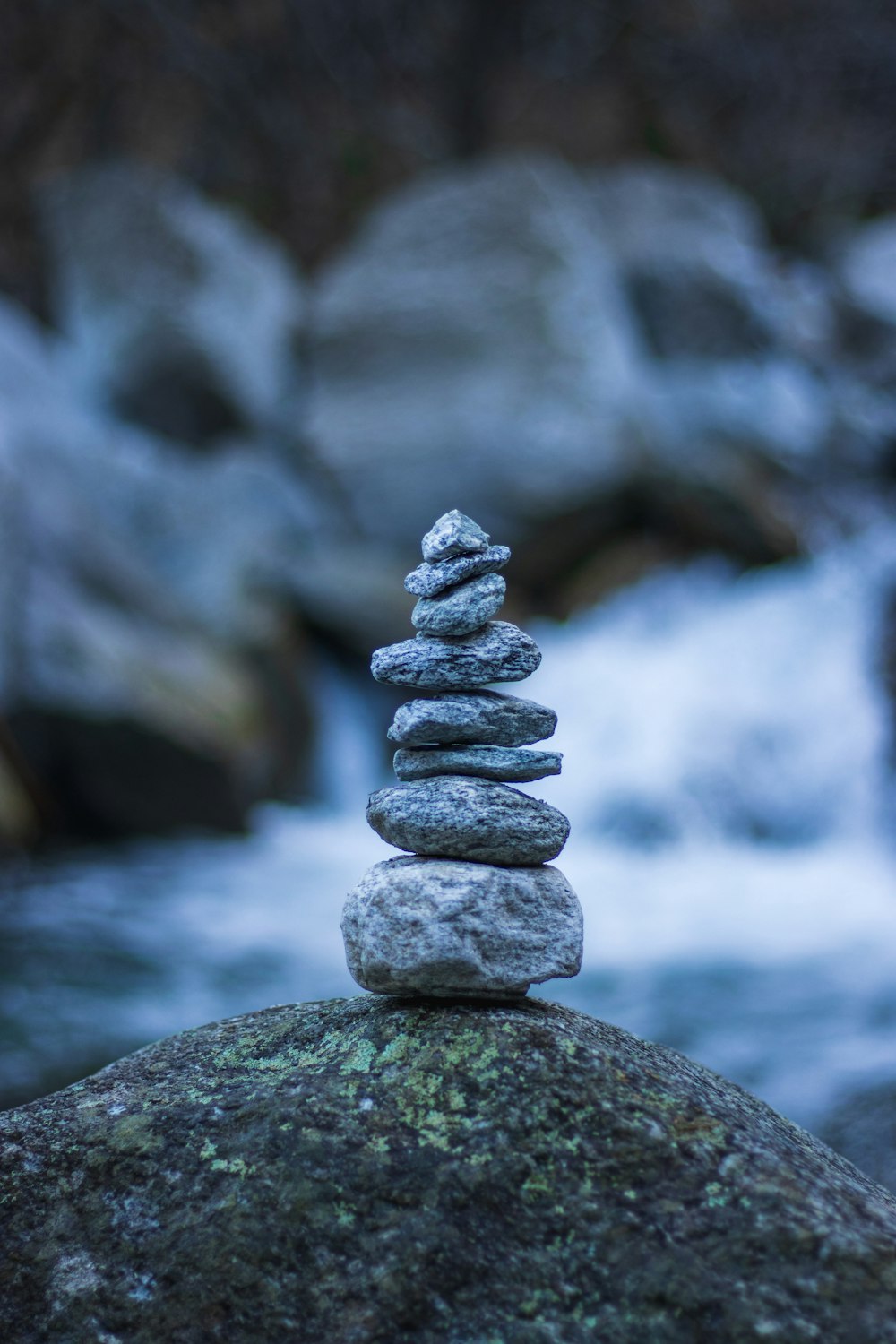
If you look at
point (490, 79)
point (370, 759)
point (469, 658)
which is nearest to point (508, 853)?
point (469, 658)

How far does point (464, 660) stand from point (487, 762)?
28 centimetres

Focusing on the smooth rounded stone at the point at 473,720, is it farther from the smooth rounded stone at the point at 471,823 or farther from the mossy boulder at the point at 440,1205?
the mossy boulder at the point at 440,1205

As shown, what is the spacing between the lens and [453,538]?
290 centimetres

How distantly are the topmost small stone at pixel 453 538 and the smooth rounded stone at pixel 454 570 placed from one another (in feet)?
0.06

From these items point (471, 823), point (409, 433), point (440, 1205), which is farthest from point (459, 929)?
point (409, 433)

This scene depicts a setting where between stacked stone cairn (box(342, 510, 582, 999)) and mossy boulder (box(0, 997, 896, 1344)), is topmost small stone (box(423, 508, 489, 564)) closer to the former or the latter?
stacked stone cairn (box(342, 510, 582, 999))

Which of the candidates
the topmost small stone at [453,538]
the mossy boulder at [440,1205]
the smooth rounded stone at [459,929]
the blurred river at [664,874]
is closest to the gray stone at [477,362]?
the blurred river at [664,874]

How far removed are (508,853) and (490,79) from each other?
699 inches

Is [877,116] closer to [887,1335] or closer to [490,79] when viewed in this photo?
[490,79]

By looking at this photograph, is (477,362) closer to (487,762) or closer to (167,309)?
(167,309)

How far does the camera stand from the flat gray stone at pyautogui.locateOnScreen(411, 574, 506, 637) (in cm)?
293

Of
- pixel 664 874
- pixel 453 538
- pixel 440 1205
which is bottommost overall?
pixel 440 1205

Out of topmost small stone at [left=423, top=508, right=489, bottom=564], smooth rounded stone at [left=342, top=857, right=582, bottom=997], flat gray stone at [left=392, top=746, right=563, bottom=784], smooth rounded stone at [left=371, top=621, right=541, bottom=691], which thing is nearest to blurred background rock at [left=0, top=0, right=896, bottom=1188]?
smooth rounded stone at [left=342, top=857, right=582, bottom=997]

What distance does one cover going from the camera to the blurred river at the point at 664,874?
5.63 meters
